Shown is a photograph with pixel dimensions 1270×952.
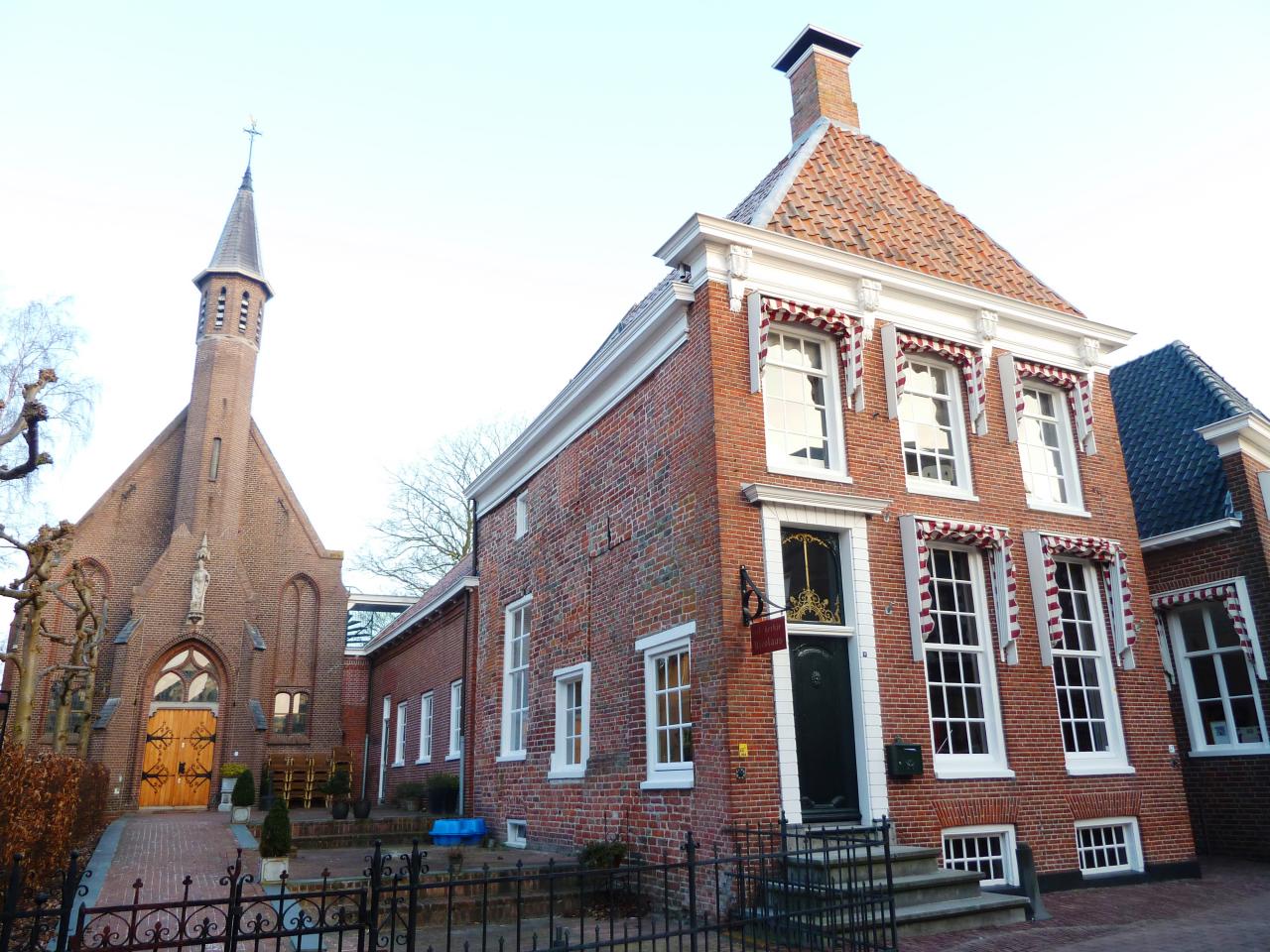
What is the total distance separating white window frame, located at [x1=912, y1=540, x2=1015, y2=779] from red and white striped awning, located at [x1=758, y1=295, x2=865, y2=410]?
2.34 metres

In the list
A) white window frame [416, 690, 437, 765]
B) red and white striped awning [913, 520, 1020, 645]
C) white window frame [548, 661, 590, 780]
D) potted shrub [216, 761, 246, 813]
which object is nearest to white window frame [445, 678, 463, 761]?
white window frame [416, 690, 437, 765]

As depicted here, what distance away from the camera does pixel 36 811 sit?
988 cm

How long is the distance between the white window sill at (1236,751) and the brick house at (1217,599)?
0.02m

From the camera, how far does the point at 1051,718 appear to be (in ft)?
39.9

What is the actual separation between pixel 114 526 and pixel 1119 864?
2965 cm

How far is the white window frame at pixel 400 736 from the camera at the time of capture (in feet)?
85.0

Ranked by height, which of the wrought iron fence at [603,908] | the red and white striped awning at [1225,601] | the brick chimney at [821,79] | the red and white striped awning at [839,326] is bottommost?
the wrought iron fence at [603,908]

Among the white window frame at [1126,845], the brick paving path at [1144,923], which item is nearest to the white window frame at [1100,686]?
the white window frame at [1126,845]

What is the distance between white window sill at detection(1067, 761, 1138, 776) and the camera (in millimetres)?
12148

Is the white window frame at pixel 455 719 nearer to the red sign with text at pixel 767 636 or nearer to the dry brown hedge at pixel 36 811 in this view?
the dry brown hedge at pixel 36 811

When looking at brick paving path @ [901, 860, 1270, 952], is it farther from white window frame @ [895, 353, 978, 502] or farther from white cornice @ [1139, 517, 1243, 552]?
white cornice @ [1139, 517, 1243, 552]

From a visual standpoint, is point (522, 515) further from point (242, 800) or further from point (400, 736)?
point (400, 736)

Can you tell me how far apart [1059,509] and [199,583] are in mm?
24991

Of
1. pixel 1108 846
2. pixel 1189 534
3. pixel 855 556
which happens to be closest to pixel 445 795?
pixel 855 556
